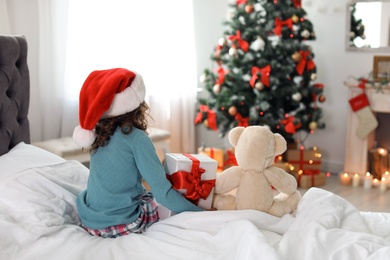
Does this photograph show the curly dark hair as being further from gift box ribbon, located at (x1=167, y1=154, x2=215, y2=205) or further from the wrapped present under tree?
the wrapped present under tree

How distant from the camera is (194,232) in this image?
240 centimetres

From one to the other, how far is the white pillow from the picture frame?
3160 mm

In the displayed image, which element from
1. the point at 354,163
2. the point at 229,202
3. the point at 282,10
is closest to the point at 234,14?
the point at 282,10

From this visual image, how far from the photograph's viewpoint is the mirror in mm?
5211

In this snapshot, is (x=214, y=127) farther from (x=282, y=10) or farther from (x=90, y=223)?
(x=90, y=223)

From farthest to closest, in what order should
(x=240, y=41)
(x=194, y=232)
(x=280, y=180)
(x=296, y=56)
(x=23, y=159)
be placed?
(x=240, y=41) < (x=296, y=56) < (x=23, y=159) < (x=280, y=180) < (x=194, y=232)

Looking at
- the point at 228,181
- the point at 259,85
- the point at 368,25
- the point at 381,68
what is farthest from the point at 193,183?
the point at 368,25

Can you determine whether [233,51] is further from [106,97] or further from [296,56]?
[106,97]

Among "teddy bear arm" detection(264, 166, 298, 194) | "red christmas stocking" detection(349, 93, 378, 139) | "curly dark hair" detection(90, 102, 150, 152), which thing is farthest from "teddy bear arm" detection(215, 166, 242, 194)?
"red christmas stocking" detection(349, 93, 378, 139)

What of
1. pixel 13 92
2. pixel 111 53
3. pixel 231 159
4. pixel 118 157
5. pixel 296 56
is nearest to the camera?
pixel 118 157

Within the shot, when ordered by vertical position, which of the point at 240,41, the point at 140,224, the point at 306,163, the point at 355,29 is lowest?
the point at 306,163

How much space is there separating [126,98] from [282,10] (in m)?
2.93

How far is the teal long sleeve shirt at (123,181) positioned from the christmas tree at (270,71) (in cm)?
267

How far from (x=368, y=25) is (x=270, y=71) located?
0.99 metres
